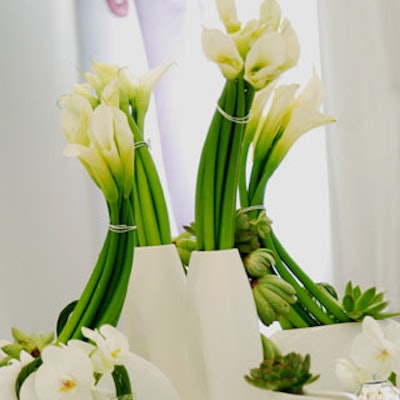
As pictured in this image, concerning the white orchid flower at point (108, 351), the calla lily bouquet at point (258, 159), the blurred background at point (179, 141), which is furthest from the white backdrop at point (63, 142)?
the white orchid flower at point (108, 351)

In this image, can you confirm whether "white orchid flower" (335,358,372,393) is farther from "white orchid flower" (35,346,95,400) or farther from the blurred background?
the blurred background

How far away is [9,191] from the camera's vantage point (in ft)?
5.73

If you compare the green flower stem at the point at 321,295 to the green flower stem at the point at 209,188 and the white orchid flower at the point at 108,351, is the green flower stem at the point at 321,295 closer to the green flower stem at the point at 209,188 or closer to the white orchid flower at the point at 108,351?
the green flower stem at the point at 209,188

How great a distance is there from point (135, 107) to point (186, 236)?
5.4 inches

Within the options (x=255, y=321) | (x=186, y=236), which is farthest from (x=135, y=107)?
(x=255, y=321)

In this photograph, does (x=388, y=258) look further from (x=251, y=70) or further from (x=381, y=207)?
(x=251, y=70)

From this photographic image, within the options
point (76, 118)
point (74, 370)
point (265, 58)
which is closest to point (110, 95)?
point (76, 118)

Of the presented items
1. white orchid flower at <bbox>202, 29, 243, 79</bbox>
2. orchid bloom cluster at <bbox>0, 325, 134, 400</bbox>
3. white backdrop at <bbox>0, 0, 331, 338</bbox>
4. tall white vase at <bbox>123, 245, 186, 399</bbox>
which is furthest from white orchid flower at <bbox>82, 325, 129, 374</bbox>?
white backdrop at <bbox>0, 0, 331, 338</bbox>

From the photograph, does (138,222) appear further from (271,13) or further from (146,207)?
(271,13)

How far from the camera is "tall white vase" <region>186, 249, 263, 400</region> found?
673mm

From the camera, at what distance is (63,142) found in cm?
183

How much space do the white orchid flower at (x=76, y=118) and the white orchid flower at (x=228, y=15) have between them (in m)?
0.14

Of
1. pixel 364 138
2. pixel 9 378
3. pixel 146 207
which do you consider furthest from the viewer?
pixel 364 138

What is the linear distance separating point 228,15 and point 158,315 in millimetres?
266
